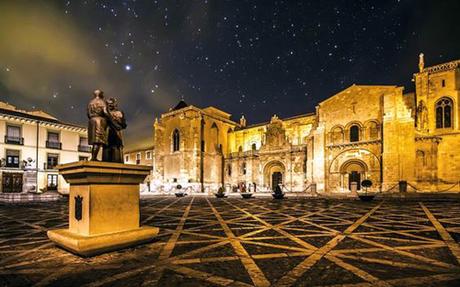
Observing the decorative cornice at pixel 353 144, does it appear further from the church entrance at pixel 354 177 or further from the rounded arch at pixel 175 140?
the rounded arch at pixel 175 140

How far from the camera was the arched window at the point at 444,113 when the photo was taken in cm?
2575

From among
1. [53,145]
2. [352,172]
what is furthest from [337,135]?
[53,145]

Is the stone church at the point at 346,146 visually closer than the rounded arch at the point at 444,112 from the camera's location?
Yes

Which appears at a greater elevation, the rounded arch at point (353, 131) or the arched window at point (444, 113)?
the arched window at point (444, 113)

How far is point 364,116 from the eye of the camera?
92.3ft

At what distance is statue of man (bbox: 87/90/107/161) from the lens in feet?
14.9

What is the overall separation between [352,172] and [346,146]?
315 centimetres

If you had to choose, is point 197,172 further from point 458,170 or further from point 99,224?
point 99,224

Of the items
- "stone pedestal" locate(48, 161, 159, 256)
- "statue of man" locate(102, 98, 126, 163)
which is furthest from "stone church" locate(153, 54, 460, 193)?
"statue of man" locate(102, 98, 126, 163)

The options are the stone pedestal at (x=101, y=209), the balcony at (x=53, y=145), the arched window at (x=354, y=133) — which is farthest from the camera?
the balcony at (x=53, y=145)

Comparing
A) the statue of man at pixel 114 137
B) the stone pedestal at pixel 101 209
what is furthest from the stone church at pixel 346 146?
the statue of man at pixel 114 137

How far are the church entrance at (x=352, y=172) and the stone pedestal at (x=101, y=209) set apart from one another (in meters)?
28.2

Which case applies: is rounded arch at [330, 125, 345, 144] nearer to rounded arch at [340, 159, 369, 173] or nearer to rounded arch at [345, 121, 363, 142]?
rounded arch at [345, 121, 363, 142]

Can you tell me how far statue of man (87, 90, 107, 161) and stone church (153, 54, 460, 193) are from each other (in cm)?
2445
